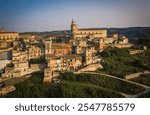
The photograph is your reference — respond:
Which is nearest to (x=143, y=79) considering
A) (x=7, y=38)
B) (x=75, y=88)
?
(x=75, y=88)

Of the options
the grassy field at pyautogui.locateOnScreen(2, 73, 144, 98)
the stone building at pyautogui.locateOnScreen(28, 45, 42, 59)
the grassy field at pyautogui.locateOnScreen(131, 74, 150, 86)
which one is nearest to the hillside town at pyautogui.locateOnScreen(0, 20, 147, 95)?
the stone building at pyautogui.locateOnScreen(28, 45, 42, 59)

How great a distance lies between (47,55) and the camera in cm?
789

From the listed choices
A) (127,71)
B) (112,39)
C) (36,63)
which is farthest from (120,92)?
(112,39)

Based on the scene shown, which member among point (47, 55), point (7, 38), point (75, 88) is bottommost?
point (75, 88)

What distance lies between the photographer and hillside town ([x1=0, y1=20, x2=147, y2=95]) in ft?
23.6

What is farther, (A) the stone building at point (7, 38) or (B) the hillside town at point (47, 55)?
(A) the stone building at point (7, 38)

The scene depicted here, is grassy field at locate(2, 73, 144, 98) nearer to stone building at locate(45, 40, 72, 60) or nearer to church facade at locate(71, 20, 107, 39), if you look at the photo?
stone building at locate(45, 40, 72, 60)

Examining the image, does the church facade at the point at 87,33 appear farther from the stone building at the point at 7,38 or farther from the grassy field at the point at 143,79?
the grassy field at the point at 143,79

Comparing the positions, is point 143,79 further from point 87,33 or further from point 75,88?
point 87,33

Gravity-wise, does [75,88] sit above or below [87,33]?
below

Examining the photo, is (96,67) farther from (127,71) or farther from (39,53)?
(39,53)

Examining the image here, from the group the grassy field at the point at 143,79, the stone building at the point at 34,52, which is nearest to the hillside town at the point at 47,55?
the stone building at the point at 34,52

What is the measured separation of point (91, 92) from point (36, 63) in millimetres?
2231

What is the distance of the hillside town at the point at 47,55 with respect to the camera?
718 cm
